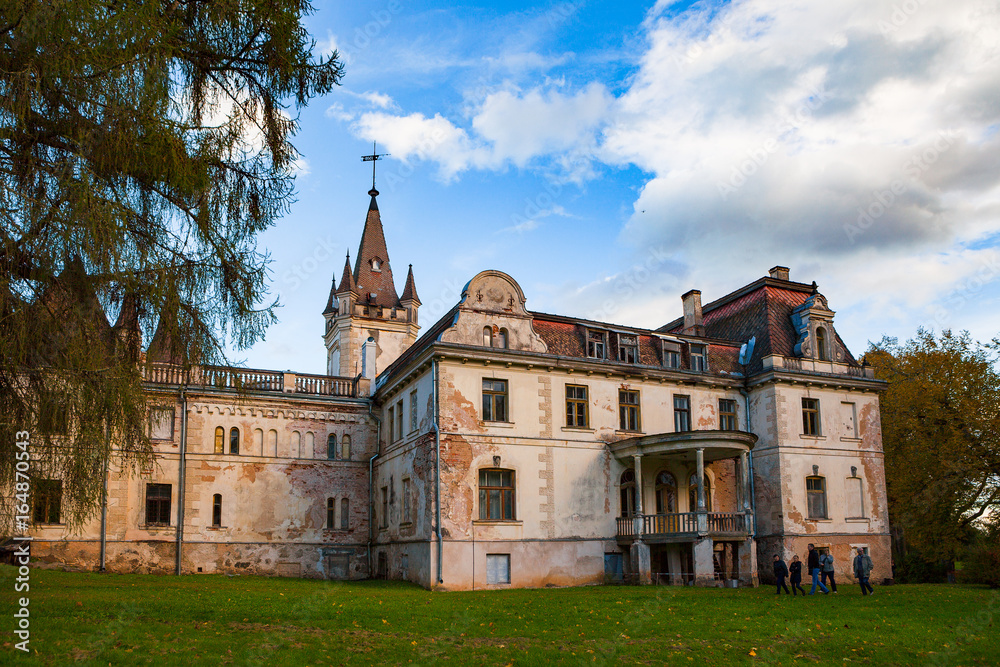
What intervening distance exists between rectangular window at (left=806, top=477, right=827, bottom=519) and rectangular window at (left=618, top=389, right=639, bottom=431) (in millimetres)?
6995

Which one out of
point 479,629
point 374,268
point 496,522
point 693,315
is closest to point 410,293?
point 374,268

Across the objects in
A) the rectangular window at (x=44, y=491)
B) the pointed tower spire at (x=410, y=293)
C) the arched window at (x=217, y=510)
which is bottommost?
the arched window at (x=217, y=510)

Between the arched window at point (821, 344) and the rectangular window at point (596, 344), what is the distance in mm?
8957

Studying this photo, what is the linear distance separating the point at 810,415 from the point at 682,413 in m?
5.10

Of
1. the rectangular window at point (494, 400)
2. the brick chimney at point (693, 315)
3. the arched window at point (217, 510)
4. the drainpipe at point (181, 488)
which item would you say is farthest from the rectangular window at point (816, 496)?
the drainpipe at point (181, 488)

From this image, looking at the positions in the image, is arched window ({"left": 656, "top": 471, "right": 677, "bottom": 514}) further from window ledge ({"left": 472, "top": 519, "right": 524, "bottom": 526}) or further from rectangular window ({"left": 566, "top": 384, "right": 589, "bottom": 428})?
window ledge ({"left": 472, "top": 519, "right": 524, "bottom": 526})

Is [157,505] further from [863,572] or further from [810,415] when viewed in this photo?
[810,415]

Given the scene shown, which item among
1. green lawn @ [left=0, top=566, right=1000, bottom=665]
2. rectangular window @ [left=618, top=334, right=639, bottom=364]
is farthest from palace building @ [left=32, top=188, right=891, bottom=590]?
green lawn @ [left=0, top=566, right=1000, bottom=665]

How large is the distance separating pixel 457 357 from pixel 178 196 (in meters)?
17.1

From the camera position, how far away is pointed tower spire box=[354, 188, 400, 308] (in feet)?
193

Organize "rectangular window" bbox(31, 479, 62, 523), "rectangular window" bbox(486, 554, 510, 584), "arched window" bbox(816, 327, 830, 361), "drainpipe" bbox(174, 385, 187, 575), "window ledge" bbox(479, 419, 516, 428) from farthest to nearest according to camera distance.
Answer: "arched window" bbox(816, 327, 830, 361), "drainpipe" bbox(174, 385, 187, 575), "window ledge" bbox(479, 419, 516, 428), "rectangular window" bbox(486, 554, 510, 584), "rectangular window" bbox(31, 479, 62, 523)

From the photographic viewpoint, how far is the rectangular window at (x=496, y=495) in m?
26.4

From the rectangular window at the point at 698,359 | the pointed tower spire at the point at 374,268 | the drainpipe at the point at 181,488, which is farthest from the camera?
the pointed tower spire at the point at 374,268

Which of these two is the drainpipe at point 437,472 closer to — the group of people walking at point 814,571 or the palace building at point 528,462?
the palace building at point 528,462
